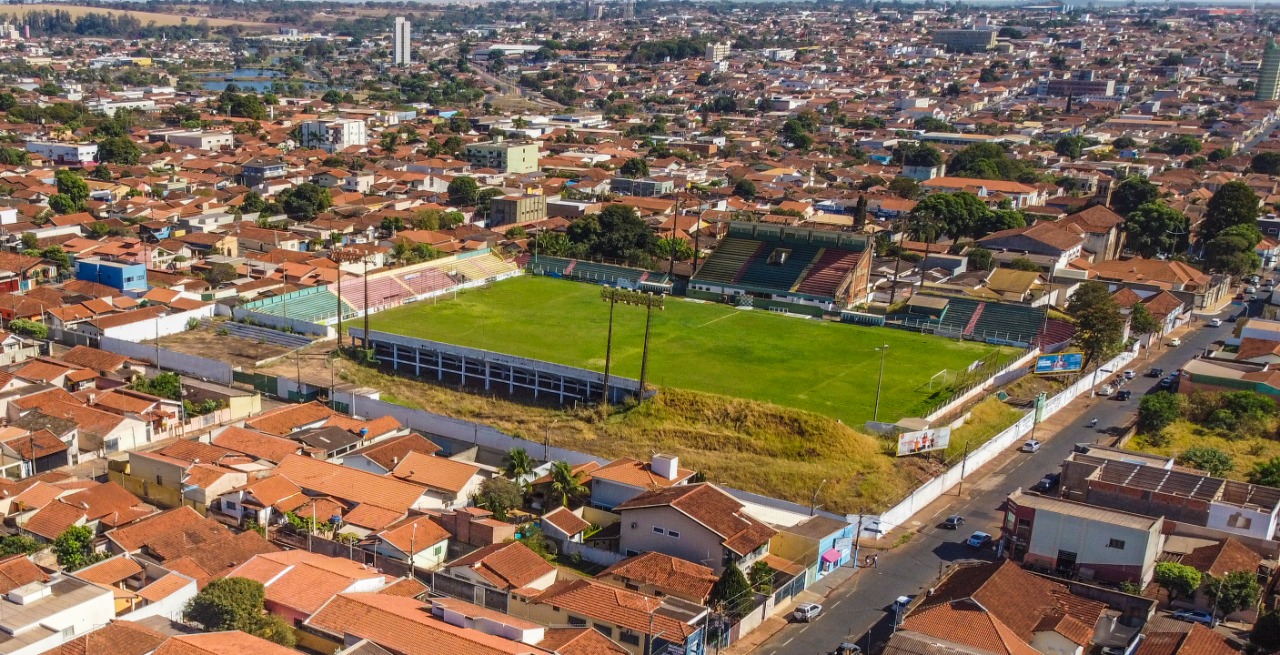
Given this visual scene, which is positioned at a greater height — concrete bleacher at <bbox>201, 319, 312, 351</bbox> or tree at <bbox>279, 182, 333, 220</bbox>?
tree at <bbox>279, 182, 333, 220</bbox>

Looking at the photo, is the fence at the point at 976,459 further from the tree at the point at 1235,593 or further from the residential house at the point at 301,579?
the residential house at the point at 301,579

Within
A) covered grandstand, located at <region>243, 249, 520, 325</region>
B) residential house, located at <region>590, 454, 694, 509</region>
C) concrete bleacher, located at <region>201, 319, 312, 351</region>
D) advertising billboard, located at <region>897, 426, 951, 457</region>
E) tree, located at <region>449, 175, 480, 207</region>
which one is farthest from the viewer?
tree, located at <region>449, 175, 480, 207</region>

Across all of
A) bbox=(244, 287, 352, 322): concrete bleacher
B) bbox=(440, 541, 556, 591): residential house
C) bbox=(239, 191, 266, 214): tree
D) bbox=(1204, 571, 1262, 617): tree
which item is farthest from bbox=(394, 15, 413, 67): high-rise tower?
bbox=(1204, 571, 1262, 617): tree

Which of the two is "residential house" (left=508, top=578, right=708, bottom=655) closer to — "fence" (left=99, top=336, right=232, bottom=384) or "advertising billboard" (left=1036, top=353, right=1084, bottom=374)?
"fence" (left=99, top=336, right=232, bottom=384)

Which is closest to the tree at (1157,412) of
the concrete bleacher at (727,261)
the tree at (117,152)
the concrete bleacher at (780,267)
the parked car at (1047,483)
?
the parked car at (1047,483)

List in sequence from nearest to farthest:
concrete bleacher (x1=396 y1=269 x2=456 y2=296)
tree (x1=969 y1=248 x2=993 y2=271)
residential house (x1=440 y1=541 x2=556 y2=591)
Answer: residential house (x1=440 y1=541 x2=556 y2=591) → concrete bleacher (x1=396 y1=269 x2=456 y2=296) → tree (x1=969 y1=248 x2=993 y2=271)

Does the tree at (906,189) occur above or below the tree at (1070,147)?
below

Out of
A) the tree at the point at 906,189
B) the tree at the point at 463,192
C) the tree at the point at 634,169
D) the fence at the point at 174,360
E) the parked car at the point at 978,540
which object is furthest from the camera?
the tree at the point at 634,169
